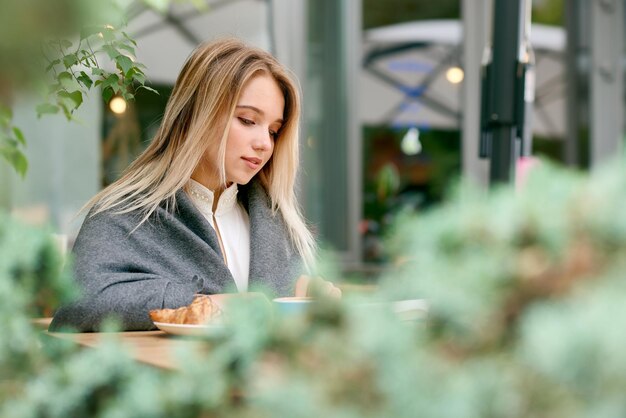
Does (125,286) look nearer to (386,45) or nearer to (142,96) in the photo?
(142,96)

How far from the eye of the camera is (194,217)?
1.82m

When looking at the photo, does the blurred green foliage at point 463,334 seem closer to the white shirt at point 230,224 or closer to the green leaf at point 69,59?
the green leaf at point 69,59

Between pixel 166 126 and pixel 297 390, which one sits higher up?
pixel 166 126

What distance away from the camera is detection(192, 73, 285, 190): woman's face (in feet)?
6.08

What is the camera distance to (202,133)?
1849mm

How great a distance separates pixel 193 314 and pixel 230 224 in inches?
28.9

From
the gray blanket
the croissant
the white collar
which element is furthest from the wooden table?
the white collar

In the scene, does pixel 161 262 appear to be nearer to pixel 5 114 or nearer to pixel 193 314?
pixel 193 314

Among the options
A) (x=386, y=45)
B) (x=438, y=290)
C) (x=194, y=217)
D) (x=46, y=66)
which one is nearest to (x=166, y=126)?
(x=194, y=217)

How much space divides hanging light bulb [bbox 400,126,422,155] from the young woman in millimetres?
2961

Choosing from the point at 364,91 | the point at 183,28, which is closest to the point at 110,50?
the point at 183,28

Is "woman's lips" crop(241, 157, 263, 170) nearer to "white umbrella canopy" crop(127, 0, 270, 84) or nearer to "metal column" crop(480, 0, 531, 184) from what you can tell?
"metal column" crop(480, 0, 531, 184)

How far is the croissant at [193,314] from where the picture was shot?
1289 millimetres

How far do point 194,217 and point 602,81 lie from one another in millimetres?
4289
